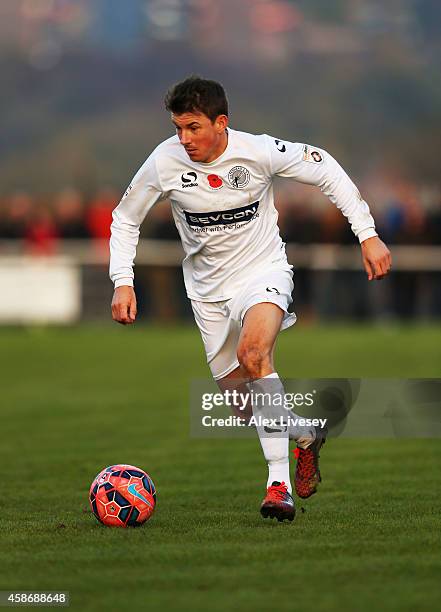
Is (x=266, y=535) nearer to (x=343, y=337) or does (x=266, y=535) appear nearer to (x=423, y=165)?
(x=343, y=337)

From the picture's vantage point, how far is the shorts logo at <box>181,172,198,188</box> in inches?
326

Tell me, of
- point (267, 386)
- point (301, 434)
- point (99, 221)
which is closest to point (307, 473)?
point (301, 434)

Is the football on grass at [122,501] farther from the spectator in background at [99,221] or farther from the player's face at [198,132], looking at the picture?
the spectator in background at [99,221]

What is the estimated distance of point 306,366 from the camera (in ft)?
62.3

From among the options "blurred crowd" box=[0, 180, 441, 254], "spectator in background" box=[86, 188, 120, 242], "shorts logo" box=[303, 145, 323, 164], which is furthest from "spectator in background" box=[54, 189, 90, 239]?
"shorts logo" box=[303, 145, 323, 164]

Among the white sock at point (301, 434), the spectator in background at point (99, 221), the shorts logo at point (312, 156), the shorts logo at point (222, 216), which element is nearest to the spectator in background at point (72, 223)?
the spectator in background at point (99, 221)

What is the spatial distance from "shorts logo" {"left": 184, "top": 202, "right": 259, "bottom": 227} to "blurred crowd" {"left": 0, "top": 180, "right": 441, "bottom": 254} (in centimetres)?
1836

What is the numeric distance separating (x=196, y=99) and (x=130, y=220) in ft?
3.06

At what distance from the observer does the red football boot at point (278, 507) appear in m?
7.54

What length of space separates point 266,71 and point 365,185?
10.5 metres

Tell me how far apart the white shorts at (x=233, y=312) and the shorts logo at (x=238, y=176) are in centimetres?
55

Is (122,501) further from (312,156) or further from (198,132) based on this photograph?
(312,156)

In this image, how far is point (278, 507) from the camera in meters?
7.53

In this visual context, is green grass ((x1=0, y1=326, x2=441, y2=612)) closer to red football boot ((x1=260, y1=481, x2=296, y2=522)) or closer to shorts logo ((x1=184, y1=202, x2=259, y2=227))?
red football boot ((x1=260, y1=481, x2=296, y2=522))
